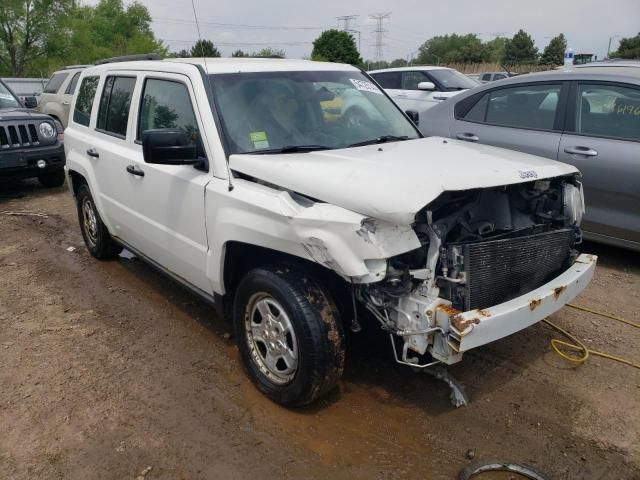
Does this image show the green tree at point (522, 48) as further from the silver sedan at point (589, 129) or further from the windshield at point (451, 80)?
the silver sedan at point (589, 129)

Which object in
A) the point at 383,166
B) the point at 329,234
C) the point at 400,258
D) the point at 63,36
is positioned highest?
the point at 63,36

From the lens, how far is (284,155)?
333cm

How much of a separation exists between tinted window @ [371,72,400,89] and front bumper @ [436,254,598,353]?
8.35 m

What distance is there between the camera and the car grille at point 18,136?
8.29m

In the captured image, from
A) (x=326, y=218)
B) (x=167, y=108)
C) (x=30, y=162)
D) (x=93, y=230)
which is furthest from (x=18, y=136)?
(x=326, y=218)

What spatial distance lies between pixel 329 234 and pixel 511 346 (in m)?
1.97

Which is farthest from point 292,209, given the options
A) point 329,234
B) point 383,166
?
point 383,166

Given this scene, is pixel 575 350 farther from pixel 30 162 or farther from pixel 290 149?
pixel 30 162

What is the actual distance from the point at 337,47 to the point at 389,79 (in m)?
37.4

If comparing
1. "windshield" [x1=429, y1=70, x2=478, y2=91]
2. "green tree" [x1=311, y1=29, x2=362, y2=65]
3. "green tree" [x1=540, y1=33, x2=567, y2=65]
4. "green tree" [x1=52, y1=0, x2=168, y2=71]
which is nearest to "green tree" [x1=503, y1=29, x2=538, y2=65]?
"green tree" [x1=540, y1=33, x2=567, y2=65]

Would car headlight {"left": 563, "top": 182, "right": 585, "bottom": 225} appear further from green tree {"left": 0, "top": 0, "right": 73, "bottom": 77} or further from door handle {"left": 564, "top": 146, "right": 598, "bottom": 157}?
green tree {"left": 0, "top": 0, "right": 73, "bottom": 77}

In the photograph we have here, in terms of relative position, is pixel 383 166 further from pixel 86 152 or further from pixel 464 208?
pixel 86 152

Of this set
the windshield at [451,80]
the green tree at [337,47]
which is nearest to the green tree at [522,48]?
the green tree at [337,47]

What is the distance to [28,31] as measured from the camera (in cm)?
4497
